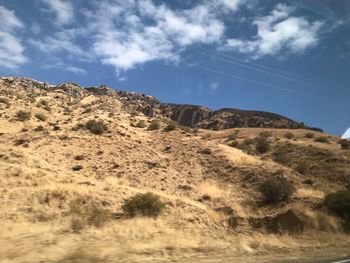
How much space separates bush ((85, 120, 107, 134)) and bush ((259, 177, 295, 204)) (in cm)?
1713

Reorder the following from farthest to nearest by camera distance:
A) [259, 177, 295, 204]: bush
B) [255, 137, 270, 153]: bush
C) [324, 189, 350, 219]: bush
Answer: [255, 137, 270, 153]: bush < [259, 177, 295, 204]: bush < [324, 189, 350, 219]: bush

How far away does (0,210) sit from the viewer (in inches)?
801

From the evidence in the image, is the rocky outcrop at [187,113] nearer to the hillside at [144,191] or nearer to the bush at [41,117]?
the hillside at [144,191]

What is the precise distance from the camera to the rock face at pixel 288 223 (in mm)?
21359

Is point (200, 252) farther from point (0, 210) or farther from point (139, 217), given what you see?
point (0, 210)

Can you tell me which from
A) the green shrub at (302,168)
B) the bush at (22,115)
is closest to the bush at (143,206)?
the green shrub at (302,168)

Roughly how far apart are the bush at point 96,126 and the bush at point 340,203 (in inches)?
838

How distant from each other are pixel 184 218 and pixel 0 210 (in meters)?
A: 9.07

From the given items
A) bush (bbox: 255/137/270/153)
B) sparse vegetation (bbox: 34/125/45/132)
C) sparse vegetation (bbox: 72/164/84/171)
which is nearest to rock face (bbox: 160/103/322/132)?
bush (bbox: 255/137/270/153)

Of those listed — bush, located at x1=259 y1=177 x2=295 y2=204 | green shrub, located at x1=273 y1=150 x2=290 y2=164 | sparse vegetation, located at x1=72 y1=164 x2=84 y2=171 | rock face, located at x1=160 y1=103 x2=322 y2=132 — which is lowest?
bush, located at x1=259 y1=177 x2=295 y2=204

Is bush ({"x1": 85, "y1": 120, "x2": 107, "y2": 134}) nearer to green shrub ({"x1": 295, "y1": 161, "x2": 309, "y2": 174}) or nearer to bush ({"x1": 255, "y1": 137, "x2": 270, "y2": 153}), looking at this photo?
green shrub ({"x1": 295, "y1": 161, "x2": 309, "y2": 174})

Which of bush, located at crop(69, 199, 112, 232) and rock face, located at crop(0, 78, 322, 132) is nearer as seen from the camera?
bush, located at crop(69, 199, 112, 232)

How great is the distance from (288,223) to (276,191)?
5.29m

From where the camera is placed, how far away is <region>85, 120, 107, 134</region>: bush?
3862 cm
